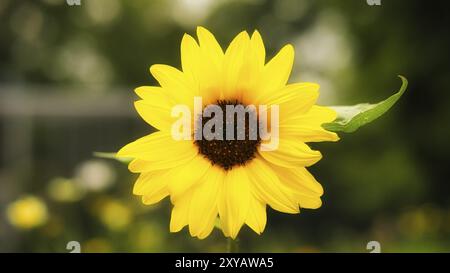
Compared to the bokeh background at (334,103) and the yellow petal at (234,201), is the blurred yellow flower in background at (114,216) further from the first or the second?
the yellow petal at (234,201)

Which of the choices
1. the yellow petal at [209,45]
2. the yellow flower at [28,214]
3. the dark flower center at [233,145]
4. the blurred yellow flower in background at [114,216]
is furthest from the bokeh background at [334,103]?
the yellow petal at [209,45]

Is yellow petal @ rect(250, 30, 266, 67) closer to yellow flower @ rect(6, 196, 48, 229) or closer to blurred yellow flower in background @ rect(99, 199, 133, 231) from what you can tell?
yellow flower @ rect(6, 196, 48, 229)

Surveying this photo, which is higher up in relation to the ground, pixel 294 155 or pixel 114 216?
pixel 294 155

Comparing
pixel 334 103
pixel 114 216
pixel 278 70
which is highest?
pixel 278 70

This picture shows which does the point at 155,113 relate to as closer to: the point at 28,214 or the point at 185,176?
the point at 185,176

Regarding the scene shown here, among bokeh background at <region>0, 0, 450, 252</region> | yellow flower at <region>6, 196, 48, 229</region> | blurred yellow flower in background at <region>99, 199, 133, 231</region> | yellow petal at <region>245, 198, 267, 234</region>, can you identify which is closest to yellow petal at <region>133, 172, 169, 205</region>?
yellow petal at <region>245, 198, 267, 234</region>

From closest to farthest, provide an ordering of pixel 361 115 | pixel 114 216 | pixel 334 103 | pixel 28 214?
pixel 361 115 < pixel 28 214 < pixel 114 216 < pixel 334 103

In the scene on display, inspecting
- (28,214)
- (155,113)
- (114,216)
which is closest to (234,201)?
(155,113)
